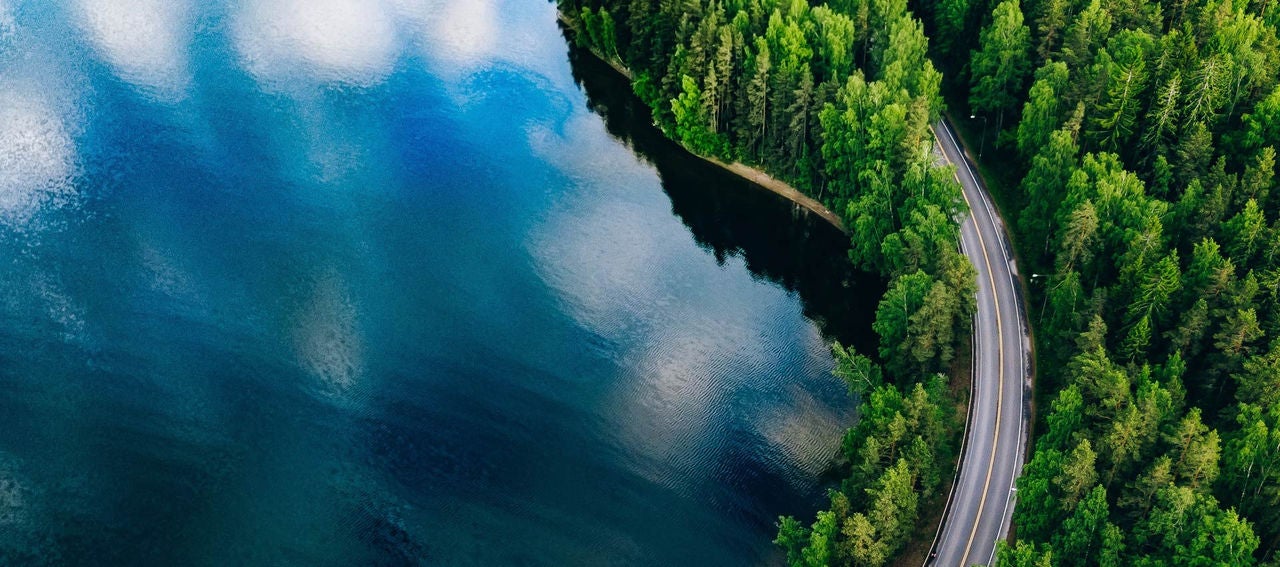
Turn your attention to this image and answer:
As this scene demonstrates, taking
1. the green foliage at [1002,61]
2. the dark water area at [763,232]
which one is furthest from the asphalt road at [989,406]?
the green foliage at [1002,61]

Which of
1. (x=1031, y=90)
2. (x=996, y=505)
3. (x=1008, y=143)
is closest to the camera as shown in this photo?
(x=996, y=505)

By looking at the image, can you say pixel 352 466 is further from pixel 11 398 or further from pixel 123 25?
pixel 123 25

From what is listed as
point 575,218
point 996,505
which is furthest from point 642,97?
point 996,505

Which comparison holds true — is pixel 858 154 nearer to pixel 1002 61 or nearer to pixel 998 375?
pixel 1002 61

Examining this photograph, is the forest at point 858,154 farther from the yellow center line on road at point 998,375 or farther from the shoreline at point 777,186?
the yellow center line on road at point 998,375

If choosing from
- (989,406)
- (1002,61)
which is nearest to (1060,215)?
(989,406)
